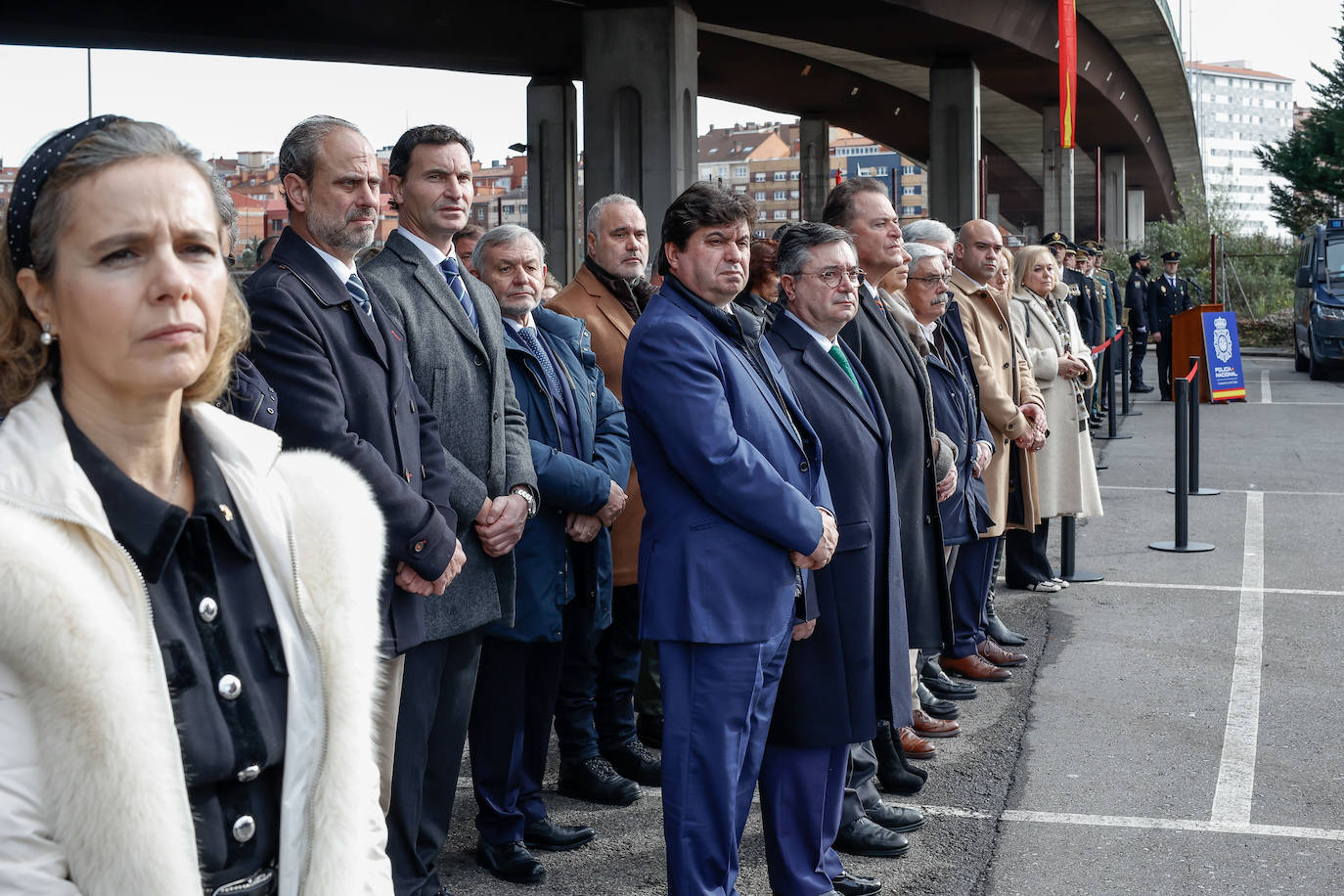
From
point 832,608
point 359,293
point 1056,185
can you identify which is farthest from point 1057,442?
point 1056,185

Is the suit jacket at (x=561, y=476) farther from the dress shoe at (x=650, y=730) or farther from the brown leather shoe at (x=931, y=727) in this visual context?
the brown leather shoe at (x=931, y=727)

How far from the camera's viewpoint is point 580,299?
556cm

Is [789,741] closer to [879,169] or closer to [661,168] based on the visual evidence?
[661,168]

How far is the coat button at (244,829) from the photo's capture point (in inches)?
69.3

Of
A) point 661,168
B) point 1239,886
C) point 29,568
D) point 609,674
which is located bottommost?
point 1239,886

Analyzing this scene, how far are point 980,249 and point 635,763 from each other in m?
3.43

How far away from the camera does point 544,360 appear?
487cm

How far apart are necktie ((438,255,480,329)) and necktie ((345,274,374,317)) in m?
0.46

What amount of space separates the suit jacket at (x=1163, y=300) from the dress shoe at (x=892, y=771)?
18.0 m

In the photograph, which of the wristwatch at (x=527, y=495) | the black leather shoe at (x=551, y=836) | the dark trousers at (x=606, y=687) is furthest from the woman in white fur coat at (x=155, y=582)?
the dark trousers at (x=606, y=687)

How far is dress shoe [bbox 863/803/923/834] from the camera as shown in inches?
190

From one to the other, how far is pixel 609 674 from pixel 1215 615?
4.12m

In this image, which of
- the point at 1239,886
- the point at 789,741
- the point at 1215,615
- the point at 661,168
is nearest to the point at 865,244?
the point at 789,741

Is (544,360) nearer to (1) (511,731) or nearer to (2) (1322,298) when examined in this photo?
(1) (511,731)
